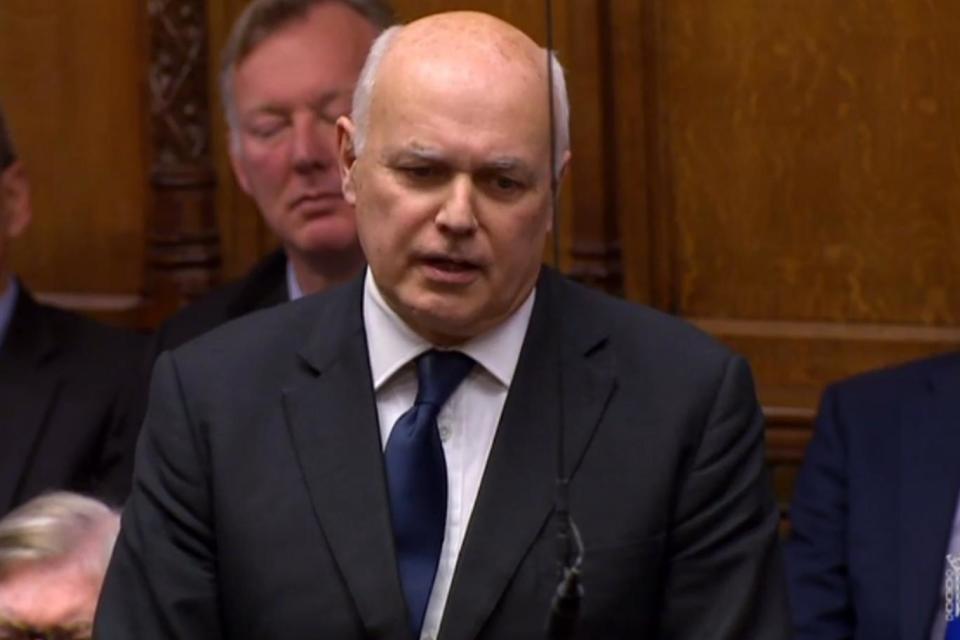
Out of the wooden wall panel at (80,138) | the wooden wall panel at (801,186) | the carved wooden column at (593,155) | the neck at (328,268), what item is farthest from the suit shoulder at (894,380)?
the wooden wall panel at (80,138)

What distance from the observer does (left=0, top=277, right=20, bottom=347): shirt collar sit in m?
3.85

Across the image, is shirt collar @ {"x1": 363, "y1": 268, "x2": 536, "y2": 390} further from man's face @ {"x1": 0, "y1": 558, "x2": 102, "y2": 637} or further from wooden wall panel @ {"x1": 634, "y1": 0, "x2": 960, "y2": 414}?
wooden wall panel @ {"x1": 634, "y1": 0, "x2": 960, "y2": 414}

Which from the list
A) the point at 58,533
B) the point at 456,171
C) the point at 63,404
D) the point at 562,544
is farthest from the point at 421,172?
the point at 63,404

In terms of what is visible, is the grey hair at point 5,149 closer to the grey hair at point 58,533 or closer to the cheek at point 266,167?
the cheek at point 266,167

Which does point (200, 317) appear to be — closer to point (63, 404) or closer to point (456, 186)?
point (63, 404)

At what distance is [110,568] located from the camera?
2.50 metres

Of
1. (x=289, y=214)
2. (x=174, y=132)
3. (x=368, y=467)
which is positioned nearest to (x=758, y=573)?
(x=368, y=467)

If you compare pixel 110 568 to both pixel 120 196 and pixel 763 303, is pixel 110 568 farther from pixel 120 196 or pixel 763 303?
pixel 120 196

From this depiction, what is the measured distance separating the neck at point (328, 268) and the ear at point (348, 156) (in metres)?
0.92

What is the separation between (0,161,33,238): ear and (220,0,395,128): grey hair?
359 millimetres

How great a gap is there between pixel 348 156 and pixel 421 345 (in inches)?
9.8

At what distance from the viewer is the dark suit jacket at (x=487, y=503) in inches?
94.6

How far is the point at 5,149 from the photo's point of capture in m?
3.84

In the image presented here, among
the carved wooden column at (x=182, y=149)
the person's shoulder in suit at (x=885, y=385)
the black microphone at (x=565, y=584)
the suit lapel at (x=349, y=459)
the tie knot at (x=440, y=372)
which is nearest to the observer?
the black microphone at (x=565, y=584)
